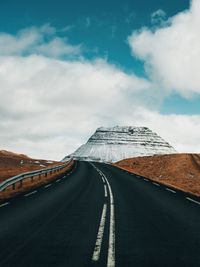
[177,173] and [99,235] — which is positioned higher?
[177,173]

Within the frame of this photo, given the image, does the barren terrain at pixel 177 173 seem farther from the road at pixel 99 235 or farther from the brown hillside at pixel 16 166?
the brown hillside at pixel 16 166

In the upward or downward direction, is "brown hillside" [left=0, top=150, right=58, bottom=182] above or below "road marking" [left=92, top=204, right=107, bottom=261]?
above

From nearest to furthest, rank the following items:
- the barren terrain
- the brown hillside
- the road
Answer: the road
the barren terrain
the brown hillside

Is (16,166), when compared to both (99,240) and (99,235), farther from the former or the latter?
(99,240)

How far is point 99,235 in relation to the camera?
326 inches

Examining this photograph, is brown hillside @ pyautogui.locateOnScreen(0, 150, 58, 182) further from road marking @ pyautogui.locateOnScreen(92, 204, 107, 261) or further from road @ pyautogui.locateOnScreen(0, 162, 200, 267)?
road marking @ pyautogui.locateOnScreen(92, 204, 107, 261)

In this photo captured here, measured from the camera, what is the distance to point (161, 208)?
42.7 feet

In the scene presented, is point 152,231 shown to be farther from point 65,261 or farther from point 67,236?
point 65,261

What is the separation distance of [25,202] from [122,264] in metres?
9.22

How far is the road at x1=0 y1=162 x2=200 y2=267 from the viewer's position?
616 cm

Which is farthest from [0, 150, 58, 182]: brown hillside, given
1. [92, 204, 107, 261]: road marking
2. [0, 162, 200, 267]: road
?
[92, 204, 107, 261]: road marking

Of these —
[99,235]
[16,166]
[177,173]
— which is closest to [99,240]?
[99,235]

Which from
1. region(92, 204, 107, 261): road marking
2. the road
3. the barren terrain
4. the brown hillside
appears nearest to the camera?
the road

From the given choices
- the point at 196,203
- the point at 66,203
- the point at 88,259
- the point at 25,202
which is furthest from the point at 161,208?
the point at 88,259
